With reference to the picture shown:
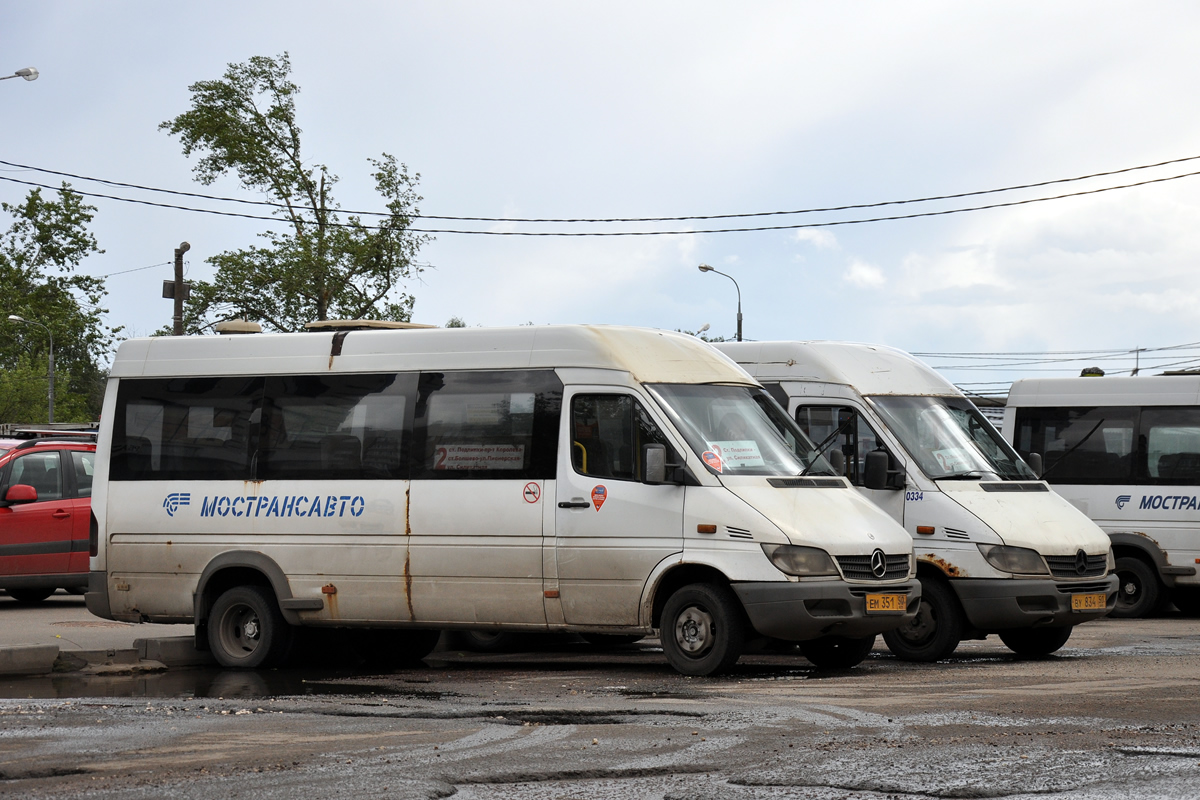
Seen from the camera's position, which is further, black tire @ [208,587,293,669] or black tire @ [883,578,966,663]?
black tire @ [883,578,966,663]

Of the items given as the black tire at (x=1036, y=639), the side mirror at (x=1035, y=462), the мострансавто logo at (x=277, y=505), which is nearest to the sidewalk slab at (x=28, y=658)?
the мострансавто logo at (x=277, y=505)

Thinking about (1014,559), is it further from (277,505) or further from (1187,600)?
(1187,600)

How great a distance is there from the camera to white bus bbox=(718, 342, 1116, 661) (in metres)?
12.1

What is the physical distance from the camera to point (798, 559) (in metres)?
10.4

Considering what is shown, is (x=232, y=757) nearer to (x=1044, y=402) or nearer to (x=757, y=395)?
(x=757, y=395)

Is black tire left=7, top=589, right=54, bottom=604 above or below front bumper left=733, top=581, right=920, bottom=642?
below

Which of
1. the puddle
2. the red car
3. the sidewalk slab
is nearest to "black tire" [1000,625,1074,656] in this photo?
the puddle

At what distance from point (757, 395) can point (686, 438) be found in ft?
3.57

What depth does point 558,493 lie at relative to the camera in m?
11.1

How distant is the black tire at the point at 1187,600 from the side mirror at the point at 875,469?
7273 millimetres

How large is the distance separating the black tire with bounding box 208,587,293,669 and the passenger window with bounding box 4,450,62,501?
21.0ft

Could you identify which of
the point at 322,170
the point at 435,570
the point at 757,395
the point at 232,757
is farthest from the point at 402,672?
the point at 322,170

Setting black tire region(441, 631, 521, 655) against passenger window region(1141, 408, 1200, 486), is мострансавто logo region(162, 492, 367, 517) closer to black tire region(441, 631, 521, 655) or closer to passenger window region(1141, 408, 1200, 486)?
black tire region(441, 631, 521, 655)

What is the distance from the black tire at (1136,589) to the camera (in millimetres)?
17500
